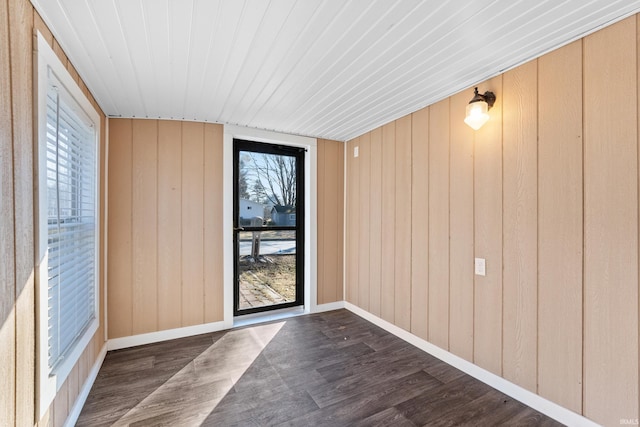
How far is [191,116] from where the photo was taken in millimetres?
2908

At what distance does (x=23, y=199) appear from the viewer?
1.21 metres

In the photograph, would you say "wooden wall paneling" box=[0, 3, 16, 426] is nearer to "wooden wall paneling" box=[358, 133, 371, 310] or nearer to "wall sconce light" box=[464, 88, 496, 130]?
"wall sconce light" box=[464, 88, 496, 130]

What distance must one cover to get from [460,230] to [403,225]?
0.66m

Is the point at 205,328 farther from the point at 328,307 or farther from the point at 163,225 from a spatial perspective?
the point at 328,307

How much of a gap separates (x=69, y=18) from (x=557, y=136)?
9.20 feet

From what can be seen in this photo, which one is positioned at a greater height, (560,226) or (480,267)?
(560,226)

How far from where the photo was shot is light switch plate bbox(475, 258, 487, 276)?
2.18 m

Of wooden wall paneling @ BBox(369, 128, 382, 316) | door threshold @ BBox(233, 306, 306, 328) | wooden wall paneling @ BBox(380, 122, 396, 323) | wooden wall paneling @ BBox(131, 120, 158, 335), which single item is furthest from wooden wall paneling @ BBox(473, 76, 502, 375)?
wooden wall paneling @ BBox(131, 120, 158, 335)

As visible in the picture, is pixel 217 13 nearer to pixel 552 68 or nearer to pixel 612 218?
pixel 552 68

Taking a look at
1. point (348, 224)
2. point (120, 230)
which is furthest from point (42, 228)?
point (348, 224)

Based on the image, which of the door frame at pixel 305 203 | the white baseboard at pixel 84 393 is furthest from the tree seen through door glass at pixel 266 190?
the white baseboard at pixel 84 393

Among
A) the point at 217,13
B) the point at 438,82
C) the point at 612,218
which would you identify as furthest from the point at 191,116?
the point at 612,218

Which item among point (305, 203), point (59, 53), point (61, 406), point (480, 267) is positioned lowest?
point (61, 406)

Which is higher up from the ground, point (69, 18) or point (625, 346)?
point (69, 18)
